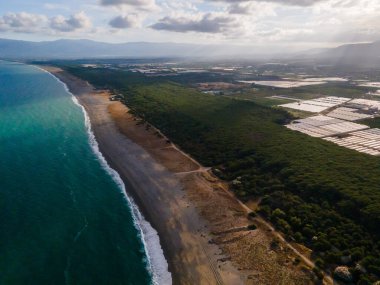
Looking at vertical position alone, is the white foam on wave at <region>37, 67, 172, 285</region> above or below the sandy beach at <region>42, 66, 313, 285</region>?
below

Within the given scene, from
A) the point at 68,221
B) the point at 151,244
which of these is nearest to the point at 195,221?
the point at 151,244

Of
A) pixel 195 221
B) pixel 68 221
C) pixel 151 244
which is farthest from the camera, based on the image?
pixel 195 221

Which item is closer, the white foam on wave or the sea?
the white foam on wave

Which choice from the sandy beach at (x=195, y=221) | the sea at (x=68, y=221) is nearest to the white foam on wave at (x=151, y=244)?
the sea at (x=68, y=221)

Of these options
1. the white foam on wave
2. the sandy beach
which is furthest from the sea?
the sandy beach

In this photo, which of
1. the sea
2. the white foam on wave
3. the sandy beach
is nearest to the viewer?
the white foam on wave

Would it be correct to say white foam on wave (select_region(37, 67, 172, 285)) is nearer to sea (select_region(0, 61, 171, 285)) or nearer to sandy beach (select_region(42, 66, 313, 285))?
sea (select_region(0, 61, 171, 285))

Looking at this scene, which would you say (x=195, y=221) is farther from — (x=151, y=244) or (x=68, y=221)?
(x=68, y=221)
